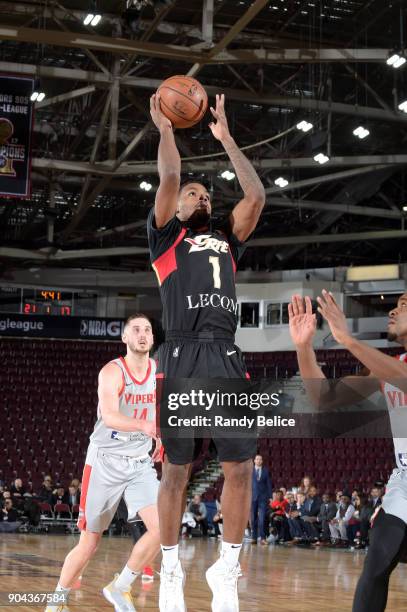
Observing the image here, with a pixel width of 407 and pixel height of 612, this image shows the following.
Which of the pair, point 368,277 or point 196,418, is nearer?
point 196,418

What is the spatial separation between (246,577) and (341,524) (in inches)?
321

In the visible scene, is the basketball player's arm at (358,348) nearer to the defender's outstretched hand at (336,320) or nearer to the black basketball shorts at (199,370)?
the defender's outstretched hand at (336,320)

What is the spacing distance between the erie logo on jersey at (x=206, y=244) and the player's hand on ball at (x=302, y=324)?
2.11 feet

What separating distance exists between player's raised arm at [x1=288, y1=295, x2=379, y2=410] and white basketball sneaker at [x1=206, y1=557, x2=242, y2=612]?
91cm

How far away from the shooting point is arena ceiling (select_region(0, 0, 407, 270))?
16422mm

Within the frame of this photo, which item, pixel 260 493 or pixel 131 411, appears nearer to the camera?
pixel 131 411

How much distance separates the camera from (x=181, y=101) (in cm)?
493

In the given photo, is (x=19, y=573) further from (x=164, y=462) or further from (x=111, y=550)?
(x=111, y=550)

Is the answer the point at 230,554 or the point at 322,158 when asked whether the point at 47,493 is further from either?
the point at 230,554

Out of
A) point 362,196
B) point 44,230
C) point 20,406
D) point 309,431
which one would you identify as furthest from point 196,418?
point 44,230

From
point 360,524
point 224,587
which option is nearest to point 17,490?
point 360,524

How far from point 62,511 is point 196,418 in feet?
53.6

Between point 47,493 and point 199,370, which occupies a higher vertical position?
point 199,370

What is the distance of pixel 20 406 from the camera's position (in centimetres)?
2698
